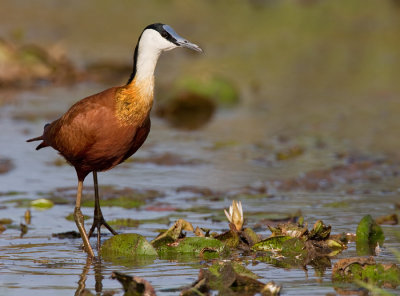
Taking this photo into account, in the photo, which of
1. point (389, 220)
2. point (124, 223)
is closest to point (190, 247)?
point (124, 223)

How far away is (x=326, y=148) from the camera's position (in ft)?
34.6

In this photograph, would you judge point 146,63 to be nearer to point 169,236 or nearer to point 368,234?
point 169,236

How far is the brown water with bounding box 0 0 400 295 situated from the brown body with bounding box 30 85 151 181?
694 mm

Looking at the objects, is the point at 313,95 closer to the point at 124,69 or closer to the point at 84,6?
the point at 124,69

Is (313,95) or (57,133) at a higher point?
(313,95)

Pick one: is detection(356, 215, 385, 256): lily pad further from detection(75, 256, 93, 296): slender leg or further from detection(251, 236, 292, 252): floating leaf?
detection(75, 256, 93, 296): slender leg

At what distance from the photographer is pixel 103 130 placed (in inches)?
251

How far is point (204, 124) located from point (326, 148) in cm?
234

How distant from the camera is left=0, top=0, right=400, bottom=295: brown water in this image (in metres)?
5.95

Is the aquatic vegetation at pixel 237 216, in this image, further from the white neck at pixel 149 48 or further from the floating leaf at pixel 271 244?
the white neck at pixel 149 48

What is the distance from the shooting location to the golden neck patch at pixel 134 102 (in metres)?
6.37

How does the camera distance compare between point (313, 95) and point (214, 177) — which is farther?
point (313, 95)

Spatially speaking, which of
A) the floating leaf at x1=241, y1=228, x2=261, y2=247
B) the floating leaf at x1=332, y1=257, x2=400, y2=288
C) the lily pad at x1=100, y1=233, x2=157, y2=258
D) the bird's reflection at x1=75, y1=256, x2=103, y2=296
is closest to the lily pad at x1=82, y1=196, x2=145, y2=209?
the lily pad at x1=100, y1=233, x2=157, y2=258

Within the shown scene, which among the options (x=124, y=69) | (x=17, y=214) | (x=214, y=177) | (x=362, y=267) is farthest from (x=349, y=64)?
(x=362, y=267)
